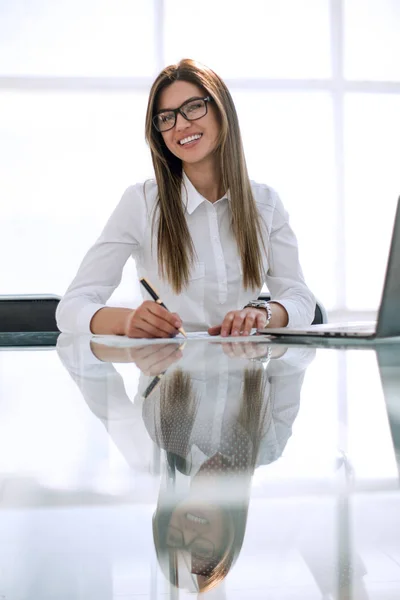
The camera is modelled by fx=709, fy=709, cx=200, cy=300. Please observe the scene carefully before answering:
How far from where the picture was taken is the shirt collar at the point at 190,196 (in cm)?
192

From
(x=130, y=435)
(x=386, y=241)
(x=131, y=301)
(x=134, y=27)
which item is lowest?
(x=131, y=301)

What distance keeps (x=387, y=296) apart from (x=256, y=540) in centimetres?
88

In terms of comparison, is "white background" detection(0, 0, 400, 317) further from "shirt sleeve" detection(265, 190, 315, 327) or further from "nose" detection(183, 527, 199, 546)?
"nose" detection(183, 527, 199, 546)

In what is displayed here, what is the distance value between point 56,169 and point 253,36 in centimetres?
188

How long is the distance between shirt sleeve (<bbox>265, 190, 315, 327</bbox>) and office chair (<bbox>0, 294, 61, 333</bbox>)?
632 millimetres

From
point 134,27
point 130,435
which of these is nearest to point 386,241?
point 134,27

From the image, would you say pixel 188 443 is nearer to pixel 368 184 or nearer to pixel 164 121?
pixel 164 121

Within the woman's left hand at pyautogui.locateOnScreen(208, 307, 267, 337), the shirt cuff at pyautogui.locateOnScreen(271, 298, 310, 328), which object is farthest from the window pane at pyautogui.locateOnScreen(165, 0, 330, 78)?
the woman's left hand at pyautogui.locateOnScreen(208, 307, 267, 337)

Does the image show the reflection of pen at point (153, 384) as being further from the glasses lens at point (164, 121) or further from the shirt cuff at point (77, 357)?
the glasses lens at point (164, 121)

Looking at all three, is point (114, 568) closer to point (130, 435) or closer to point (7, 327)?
point (130, 435)

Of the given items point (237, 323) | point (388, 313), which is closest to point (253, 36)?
point (237, 323)

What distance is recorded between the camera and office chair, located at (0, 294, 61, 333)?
199cm

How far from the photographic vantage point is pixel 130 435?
1.17 ft

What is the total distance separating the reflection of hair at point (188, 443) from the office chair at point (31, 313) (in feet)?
4.68
